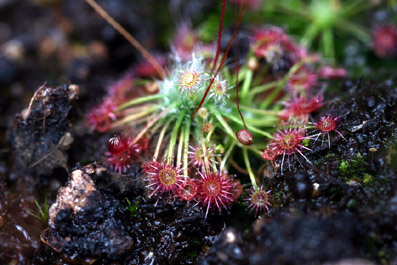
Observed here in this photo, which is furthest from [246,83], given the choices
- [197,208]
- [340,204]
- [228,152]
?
[340,204]

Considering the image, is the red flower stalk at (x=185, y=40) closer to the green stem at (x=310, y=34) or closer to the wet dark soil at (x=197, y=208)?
the wet dark soil at (x=197, y=208)

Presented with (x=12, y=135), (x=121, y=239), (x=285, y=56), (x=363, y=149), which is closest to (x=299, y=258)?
(x=363, y=149)

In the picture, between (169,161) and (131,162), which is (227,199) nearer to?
(169,161)

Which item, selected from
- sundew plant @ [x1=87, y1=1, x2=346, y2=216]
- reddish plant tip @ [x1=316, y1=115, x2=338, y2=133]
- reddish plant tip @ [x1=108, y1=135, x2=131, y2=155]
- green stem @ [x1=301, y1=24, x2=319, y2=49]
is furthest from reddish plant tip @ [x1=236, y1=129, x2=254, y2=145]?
green stem @ [x1=301, y1=24, x2=319, y2=49]

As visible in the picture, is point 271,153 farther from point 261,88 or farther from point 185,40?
point 185,40

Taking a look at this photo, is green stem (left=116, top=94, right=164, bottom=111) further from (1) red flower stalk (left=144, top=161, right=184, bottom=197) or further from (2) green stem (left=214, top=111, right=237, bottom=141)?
(1) red flower stalk (left=144, top=161, right=184, bottom=197)

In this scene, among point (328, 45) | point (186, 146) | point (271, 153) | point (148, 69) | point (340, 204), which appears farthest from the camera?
point (328, 45)

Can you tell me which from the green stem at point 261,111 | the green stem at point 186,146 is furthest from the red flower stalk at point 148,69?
the green stem at point 261,111
